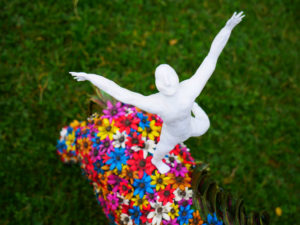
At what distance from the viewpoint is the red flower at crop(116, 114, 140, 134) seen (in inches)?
97.7

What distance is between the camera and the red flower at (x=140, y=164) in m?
2.32

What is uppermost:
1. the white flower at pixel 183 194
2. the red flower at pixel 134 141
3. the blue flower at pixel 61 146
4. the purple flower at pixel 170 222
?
the blue flower at pixel 61 146

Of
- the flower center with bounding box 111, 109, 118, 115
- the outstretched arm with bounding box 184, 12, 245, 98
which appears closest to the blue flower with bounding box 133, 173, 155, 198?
the flower center with bounding box 111, 109, 118, 115

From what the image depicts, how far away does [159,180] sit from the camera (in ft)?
7.55

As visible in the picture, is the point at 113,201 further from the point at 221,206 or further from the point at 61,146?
the point at 61,146

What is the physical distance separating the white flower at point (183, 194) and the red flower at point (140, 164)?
0.29m

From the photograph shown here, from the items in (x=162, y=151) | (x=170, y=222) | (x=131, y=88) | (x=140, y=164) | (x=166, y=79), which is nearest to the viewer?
(x=166, y=79)

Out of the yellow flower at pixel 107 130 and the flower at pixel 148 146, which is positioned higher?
the yellow flower at pixel 107 130

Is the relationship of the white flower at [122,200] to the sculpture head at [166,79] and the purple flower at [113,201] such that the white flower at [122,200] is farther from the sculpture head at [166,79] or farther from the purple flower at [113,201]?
the sculpture head at [166,79]

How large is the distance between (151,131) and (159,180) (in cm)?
47

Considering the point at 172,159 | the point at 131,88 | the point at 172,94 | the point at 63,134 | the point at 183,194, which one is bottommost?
the point at 183,194

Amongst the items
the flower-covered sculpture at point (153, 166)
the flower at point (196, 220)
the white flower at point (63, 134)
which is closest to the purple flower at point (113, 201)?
the flower-covered sculpture at point (153, 166)

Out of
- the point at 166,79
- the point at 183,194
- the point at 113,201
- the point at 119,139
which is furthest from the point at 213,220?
the point at 166,79

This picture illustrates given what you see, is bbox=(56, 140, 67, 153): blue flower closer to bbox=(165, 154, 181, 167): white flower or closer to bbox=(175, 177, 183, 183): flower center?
bbox=(165, 154, 181, 167): white flower
